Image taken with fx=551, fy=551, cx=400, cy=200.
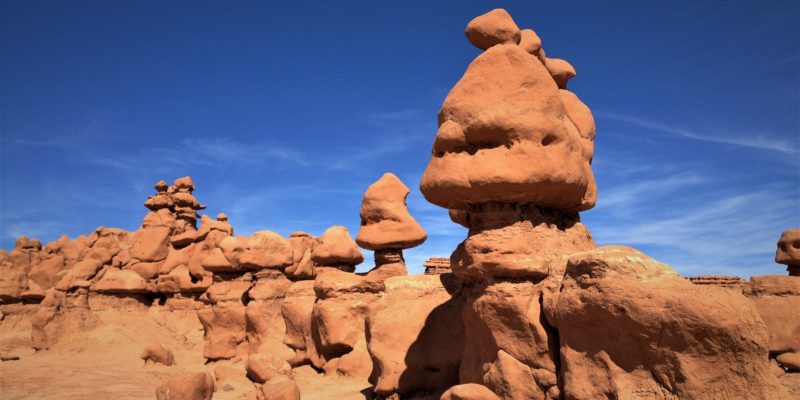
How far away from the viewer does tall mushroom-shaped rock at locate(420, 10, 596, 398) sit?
18.7 ft

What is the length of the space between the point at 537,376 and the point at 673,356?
1.54 meters

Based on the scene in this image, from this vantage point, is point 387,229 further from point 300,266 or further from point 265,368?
point 300,266

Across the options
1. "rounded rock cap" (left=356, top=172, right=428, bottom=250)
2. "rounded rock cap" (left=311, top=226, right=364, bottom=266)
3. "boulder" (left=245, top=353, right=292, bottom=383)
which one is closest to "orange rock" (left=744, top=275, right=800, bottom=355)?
A: "rounded rock cap" (left=356, top=172, right=428, bottom=250)

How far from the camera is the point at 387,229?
446 inches

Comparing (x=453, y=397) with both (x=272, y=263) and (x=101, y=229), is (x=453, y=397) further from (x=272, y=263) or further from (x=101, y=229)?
(x=101, y=229)

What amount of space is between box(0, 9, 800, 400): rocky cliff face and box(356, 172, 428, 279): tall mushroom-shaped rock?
0.11ft

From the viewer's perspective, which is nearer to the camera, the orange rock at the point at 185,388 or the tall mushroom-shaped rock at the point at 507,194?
the tall mushroom-shaped rock at the point at 507,194

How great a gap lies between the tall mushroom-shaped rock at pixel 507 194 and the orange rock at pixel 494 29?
0.01 m

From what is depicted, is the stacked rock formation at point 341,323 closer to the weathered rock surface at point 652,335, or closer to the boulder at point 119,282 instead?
the weathered rock surface at point 652,335

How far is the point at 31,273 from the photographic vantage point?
22062 millimetres

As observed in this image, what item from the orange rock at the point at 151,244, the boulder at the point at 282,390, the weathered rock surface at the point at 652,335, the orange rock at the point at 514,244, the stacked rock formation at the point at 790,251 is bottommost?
the boulder at the point at 282,390

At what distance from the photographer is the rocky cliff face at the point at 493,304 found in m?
4.33

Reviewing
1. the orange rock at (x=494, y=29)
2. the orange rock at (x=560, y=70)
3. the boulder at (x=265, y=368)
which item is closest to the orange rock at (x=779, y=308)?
the orange rock at (x=560, y=70)

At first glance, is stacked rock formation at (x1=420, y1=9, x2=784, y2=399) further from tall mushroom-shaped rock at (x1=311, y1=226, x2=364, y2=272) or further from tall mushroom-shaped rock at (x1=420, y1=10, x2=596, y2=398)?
tall mushroom-shaped rock at (x1=311, y1=226, x2=364, y2=272)
